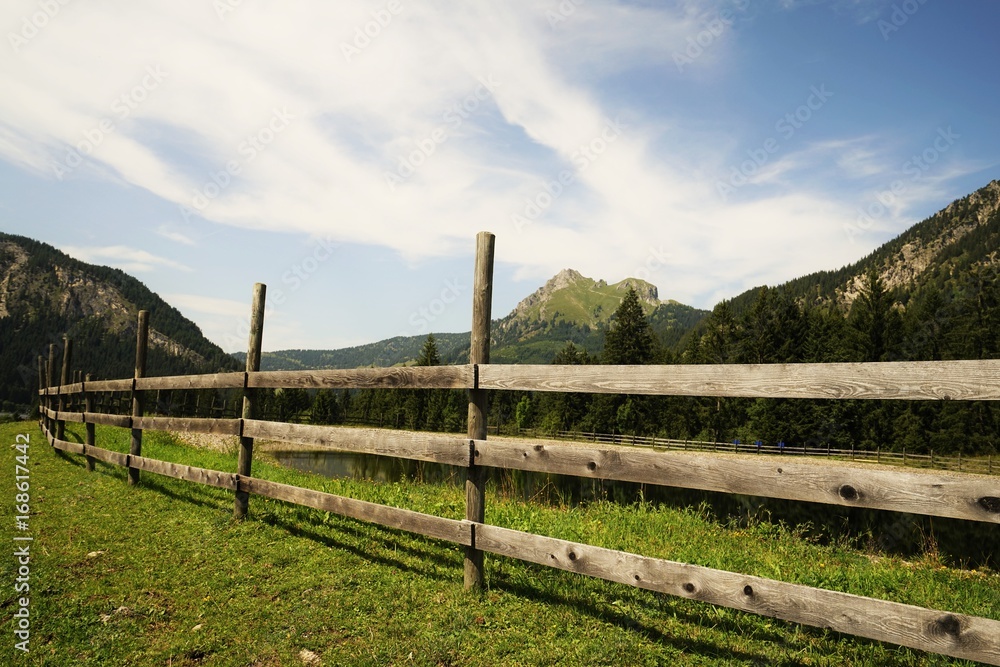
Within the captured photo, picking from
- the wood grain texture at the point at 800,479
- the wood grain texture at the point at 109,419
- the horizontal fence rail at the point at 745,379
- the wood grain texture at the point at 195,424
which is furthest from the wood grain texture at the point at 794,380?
the wood grain texture at the point at 109,419

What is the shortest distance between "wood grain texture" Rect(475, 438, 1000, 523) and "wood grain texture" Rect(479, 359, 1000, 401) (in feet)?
1.49

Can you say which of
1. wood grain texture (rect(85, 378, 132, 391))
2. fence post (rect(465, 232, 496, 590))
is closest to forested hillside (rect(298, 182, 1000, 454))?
fence post (rect(465, 232, 496, 590))

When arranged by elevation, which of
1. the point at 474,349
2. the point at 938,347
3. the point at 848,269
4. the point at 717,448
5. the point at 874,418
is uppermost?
the point at 848,269

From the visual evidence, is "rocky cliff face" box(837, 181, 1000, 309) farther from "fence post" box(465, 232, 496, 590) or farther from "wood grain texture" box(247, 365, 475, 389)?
"wood grain texture" box(247, 365, 475, 389)

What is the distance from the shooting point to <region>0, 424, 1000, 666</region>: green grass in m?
3.63

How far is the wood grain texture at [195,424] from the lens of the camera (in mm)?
7011

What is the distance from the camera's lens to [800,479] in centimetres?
311

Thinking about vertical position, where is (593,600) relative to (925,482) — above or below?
below

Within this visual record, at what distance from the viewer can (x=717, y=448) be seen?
1976 inches

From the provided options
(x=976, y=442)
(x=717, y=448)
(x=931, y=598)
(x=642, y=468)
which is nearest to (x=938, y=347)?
(x=976, y=442)

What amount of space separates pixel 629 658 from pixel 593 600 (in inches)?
36.4

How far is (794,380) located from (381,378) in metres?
3.92

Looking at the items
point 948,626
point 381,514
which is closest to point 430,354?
point 381,514

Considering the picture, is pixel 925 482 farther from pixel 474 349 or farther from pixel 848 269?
pixel 848 269
